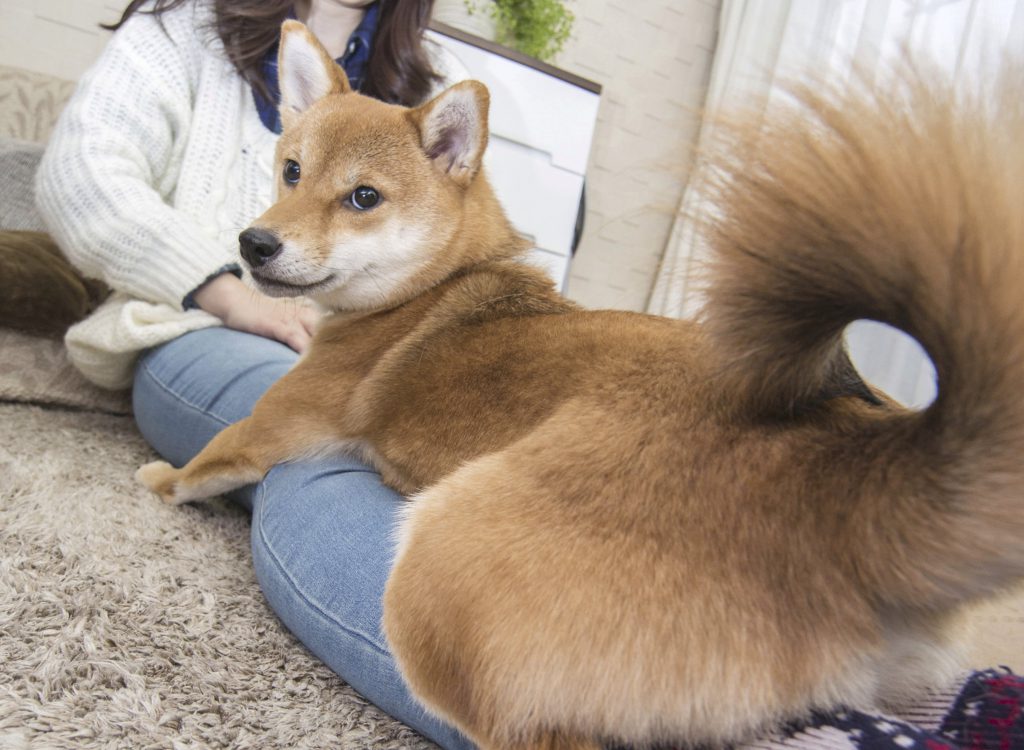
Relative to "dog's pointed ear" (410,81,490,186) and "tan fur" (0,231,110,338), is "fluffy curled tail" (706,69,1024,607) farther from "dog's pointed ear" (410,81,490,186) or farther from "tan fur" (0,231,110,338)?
"tan fur" (0,231,110,338)

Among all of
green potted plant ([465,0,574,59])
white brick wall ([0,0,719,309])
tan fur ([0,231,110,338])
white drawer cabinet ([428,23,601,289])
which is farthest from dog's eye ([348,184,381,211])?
white brick wall ([0,0,719,309])

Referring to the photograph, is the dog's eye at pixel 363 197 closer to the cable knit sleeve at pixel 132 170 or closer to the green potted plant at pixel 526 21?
the cable knit sleeve at pixel 132 170

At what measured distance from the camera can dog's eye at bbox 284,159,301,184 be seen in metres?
1.24

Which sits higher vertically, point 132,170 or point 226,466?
point 132,170

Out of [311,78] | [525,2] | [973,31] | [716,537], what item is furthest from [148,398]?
[973,31]

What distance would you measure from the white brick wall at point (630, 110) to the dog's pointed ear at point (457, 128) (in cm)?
206

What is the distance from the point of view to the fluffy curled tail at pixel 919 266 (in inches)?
20.0

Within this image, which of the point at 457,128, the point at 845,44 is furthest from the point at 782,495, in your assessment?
the point at 845,44

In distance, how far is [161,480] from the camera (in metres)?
1.28

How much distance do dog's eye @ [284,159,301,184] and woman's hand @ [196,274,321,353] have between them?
0.33 meters

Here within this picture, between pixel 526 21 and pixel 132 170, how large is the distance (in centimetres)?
172

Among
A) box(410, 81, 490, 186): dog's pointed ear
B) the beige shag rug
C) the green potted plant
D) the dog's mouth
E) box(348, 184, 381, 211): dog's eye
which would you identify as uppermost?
the green potted plant

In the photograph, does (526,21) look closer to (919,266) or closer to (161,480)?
(161,480)

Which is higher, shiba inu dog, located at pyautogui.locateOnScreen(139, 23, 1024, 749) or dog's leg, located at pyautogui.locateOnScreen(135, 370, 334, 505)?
shiba inu dog, located at pyautogui.locateOnScreen(139, 23, 1024, 749)
